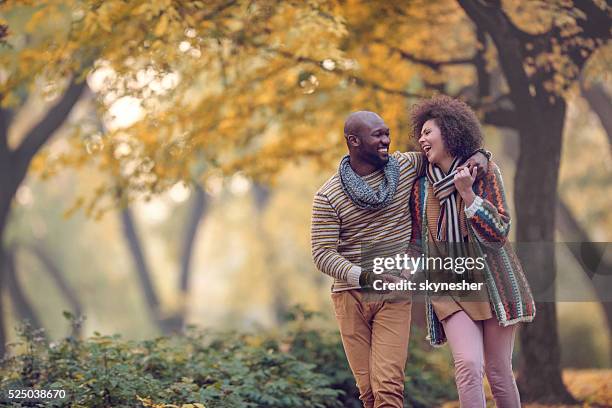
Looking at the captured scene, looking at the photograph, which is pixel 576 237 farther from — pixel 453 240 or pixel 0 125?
pixel 453 240

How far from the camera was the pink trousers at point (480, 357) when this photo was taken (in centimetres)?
504

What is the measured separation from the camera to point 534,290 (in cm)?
882

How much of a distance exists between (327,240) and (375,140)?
65cm

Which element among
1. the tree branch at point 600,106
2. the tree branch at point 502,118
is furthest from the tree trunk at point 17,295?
the tree branch at point 502,118

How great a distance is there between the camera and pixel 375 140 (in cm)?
518

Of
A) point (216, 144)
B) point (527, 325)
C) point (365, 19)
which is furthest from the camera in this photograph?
point (216, 144)

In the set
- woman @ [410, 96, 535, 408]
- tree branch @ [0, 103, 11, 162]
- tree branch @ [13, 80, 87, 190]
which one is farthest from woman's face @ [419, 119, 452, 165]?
tree branch @ [0, 103, 11, 162]

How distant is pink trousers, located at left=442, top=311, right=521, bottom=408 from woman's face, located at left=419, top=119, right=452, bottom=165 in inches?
36.1

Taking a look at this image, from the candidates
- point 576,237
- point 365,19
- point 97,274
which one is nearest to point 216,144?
point 365,19

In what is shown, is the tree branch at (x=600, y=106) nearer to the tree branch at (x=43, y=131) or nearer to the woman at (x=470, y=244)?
the tree branch at (x=43, y=131)

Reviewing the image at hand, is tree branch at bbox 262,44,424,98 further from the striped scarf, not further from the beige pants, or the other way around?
the beige pants

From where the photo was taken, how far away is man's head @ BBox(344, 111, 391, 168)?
5195 millimetres

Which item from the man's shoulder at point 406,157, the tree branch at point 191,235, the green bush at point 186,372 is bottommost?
the tree branch at point 191,235

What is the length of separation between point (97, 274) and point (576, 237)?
17501 mm
